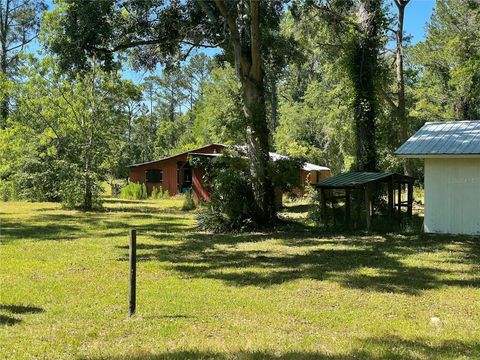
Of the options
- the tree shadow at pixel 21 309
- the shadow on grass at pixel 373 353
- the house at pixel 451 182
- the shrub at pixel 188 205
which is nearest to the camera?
the shadow on grass at pixel 373 353

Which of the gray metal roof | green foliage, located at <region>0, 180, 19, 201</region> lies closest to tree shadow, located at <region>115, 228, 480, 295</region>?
the gray metal roof

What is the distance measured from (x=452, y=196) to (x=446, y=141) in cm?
157

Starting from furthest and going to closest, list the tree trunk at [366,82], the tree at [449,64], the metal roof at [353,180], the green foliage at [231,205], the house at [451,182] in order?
the tree at [449,64], the tree trunk at [366,82], the green foliage at [231,205], the metal roof at [353,180], the house at [451,182]

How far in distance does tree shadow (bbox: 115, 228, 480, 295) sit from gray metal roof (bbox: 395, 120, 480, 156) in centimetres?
226

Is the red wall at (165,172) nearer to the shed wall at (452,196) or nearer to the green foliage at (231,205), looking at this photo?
the green foliage at (231,205)

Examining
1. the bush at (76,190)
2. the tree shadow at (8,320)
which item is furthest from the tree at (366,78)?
the tree shadow at (8,320)

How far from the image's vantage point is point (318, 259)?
10266 mm

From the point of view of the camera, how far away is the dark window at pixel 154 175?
124ft

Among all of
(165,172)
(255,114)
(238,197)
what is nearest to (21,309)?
(238,197)

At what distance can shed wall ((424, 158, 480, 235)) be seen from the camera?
536 inches

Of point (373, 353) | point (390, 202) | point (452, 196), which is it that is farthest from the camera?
point (390, 202)

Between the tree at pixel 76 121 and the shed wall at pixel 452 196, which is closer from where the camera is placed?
the shed wall at pixel 452 196

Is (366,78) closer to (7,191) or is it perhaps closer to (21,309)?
(21,309)

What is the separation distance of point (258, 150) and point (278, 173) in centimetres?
94
